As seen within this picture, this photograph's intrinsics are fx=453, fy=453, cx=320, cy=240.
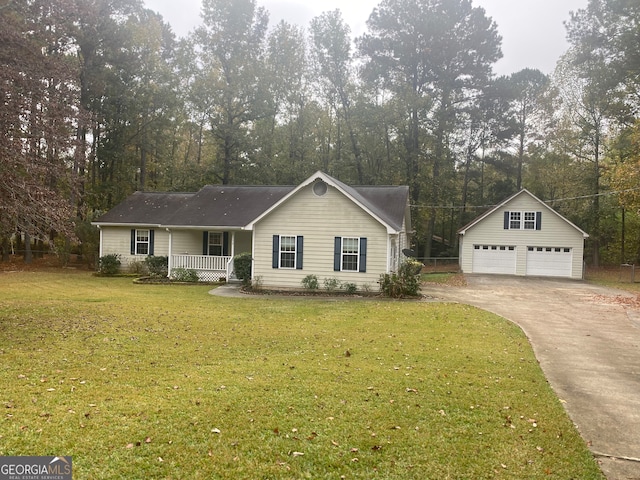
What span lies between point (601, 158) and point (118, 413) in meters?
41.3

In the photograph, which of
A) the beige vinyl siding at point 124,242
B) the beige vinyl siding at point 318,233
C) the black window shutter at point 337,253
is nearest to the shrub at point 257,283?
the beige vinyl siding at point 318,233

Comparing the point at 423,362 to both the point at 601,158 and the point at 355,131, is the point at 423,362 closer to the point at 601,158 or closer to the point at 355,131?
the point at 355,131

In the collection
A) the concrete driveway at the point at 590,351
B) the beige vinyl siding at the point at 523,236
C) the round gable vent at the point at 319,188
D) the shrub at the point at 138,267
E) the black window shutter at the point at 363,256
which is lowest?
the concrete driveway at the point at 590,351

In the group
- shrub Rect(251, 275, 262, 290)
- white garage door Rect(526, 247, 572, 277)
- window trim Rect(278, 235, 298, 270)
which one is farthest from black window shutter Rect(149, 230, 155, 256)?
white garage door Rect(526, 247, 572, 277)

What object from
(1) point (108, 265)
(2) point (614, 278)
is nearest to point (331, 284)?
(1) point (108, 265)

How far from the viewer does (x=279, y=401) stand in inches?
233

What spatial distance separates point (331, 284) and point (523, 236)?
1621 centimetres

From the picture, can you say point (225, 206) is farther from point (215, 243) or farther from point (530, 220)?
point (530, 220)

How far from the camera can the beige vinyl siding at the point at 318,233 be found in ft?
62.2

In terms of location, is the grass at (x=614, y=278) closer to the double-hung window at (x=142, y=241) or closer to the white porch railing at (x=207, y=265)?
the white porch railing at (x=207, y=265)

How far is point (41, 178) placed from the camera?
11.6 m

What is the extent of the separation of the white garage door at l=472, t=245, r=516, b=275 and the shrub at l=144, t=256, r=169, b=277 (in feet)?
63.6

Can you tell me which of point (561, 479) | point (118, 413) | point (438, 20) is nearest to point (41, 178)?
point (118, 413)

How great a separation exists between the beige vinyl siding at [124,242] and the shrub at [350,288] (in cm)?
1139
